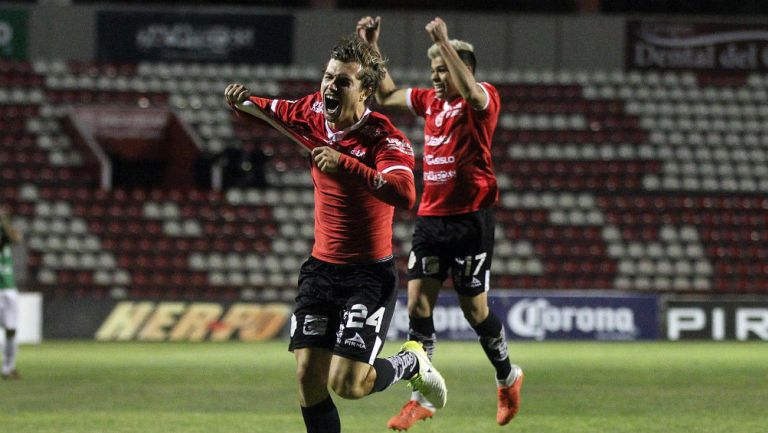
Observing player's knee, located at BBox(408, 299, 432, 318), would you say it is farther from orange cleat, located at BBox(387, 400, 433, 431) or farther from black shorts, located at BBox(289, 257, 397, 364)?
black shorts, located at BBox(289, 257, 397, 364)

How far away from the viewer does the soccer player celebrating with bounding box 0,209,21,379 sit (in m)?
12.2

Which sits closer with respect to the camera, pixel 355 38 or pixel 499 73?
pixel 355 38

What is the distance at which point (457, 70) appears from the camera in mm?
7422

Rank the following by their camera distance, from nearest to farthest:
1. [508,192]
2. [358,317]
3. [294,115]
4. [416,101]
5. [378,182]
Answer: [378,182] < [358,317] < [294,115] < [416,101] < [508,192]

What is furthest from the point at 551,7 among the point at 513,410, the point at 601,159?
the point at 513,410

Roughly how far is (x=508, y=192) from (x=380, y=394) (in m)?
13.1

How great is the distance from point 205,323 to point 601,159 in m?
9.35

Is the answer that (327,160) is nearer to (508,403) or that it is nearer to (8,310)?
(508,403)

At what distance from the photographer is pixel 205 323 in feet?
61.6

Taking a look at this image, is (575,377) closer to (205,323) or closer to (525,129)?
(205,323)

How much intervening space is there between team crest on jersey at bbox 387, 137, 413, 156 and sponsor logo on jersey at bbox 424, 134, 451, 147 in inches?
78.4

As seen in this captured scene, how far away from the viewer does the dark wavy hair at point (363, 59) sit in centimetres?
613

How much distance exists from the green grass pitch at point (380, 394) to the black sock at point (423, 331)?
55 cm

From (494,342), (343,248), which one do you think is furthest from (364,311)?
(494,342)
